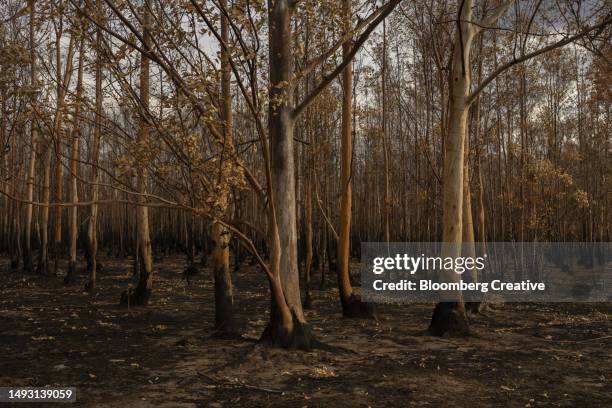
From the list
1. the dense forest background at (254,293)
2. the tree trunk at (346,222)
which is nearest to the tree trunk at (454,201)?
the dense forest background at (254,293)

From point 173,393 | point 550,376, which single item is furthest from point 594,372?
point 173,393

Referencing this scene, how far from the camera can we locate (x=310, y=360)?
259 inches

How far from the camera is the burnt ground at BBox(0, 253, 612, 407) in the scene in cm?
539

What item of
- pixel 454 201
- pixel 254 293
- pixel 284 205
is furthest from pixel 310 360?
pixel 254 293

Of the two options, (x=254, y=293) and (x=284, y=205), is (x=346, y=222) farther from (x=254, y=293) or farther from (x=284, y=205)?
(x=254, y=293)

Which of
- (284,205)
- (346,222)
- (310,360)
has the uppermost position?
(284,205)

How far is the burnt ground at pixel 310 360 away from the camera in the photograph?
5.39m

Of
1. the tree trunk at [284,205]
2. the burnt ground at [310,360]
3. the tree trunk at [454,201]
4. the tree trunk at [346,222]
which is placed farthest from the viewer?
the tree trunk at [346,222]

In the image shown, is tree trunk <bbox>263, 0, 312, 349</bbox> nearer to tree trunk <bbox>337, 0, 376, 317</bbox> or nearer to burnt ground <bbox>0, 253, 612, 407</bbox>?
burnt ground <bbox>0, 253, 612, 407</bbox>

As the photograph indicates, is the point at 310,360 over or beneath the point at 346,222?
beneath

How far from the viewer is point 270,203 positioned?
641 centimetres

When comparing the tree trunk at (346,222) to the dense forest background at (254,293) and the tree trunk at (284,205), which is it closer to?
the dense forest background at (254,293)

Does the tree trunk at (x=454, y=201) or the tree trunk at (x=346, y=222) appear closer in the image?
the tree trunk at (x=454, y=201)

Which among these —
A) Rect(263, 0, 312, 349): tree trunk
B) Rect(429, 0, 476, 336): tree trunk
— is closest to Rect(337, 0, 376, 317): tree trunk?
Rect(429, 0, 476, 336): tree trunk
